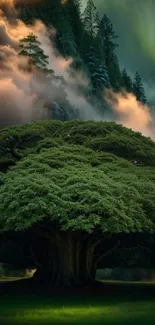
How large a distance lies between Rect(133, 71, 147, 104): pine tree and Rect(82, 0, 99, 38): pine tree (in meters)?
11.6

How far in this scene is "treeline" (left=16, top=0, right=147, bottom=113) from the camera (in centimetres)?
7256

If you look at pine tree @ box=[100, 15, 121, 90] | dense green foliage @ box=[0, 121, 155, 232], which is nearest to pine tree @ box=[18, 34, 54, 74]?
pine tree @ box=[100, 15, 121, 90]

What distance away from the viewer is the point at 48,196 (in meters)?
19.0

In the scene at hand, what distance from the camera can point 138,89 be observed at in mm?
88875

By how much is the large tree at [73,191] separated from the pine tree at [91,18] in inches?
2326

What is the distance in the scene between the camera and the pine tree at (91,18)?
3439 inches

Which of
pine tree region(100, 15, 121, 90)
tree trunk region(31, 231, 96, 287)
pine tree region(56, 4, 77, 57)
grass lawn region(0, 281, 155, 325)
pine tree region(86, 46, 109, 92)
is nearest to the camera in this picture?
grass lawn region(0, 281, 155, 325)

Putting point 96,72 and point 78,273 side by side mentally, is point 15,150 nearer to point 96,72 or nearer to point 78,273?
point 78,273

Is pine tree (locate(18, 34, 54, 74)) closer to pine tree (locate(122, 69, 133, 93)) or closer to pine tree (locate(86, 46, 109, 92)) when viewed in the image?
pine tree (locate(86, 46, 109, 92))

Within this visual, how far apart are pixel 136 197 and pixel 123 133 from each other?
430 inches

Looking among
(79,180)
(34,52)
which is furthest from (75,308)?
(34,52)

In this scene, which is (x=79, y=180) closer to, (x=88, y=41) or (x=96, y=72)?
(x=96, y=72)

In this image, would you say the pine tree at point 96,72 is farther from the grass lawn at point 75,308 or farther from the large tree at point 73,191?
the grass lawn at point 75,308

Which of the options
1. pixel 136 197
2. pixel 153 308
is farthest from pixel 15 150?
pixel 153 308
